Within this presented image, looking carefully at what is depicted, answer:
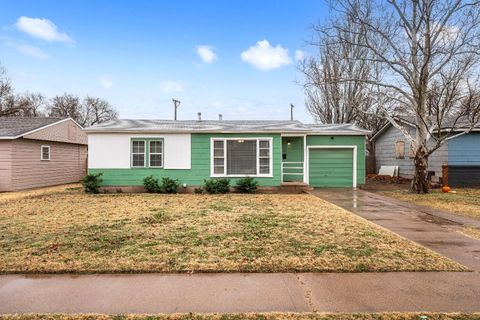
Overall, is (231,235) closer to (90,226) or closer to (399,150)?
(90,226)

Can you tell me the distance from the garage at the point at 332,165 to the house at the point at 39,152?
1502cm

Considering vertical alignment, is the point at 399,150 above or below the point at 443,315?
above

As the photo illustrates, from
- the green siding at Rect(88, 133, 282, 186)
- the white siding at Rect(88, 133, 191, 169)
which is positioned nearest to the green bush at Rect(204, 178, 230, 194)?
the green siding at Rect(88, 133, 282, 186)

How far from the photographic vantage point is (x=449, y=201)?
420 inches

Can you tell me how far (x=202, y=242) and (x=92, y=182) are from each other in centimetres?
972

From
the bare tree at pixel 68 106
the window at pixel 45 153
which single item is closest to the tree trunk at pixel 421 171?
the window at pixel 45 153

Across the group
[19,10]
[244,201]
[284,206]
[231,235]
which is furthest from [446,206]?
[19,10]

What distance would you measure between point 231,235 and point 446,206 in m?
7.99

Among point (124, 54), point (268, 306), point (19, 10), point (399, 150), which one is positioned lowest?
point (268, 306)

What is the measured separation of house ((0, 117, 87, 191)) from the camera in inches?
579

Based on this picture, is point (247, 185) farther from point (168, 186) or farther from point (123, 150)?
point (123, 150)

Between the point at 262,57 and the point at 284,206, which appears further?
the point at 262,57

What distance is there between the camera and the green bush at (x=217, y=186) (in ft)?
42.9

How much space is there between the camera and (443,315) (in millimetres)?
2852
